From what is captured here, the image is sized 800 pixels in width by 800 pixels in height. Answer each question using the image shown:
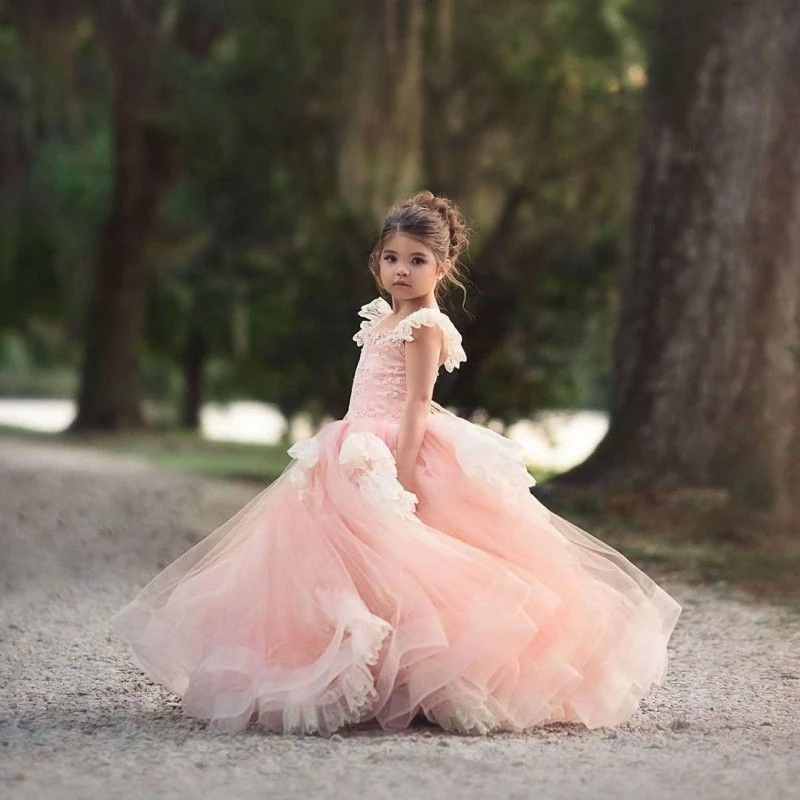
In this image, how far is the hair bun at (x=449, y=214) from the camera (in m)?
4.48

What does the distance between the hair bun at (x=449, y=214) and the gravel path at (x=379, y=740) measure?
145 centimetres

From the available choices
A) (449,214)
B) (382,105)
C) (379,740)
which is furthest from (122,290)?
(379,740)

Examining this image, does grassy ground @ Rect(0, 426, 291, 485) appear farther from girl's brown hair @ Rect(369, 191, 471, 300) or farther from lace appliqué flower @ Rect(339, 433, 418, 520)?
lace appliqué flower @ Rect(339, 433, 418, 520)

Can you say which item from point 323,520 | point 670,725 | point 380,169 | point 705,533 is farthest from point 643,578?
point 380,169

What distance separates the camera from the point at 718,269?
9.43 meters

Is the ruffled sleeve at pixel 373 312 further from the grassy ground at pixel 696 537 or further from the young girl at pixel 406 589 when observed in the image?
the grassy ground at pixel 696 537

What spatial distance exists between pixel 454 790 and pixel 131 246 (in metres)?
15.1

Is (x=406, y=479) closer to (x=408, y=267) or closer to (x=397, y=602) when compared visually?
(x=397, y=602)

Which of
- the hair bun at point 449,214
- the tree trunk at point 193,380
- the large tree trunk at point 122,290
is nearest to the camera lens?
the hair bun at point 449,214

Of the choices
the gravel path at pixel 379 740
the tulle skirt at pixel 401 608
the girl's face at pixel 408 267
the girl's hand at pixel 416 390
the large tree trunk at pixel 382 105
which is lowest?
the gravel path at pixel 379 740

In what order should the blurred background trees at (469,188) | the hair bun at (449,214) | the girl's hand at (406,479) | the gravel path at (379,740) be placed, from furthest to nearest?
the blurred background trees at (469,188) < the hair bun at (449,214) < the girl's hand at (406,479) < the gravel path at (379,740)

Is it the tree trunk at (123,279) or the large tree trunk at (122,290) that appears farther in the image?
the large tree trunk at (122,290)

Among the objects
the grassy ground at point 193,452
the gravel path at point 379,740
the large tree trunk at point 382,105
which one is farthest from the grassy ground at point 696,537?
the large tree trunk at point 382,105

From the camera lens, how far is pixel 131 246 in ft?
58.8
